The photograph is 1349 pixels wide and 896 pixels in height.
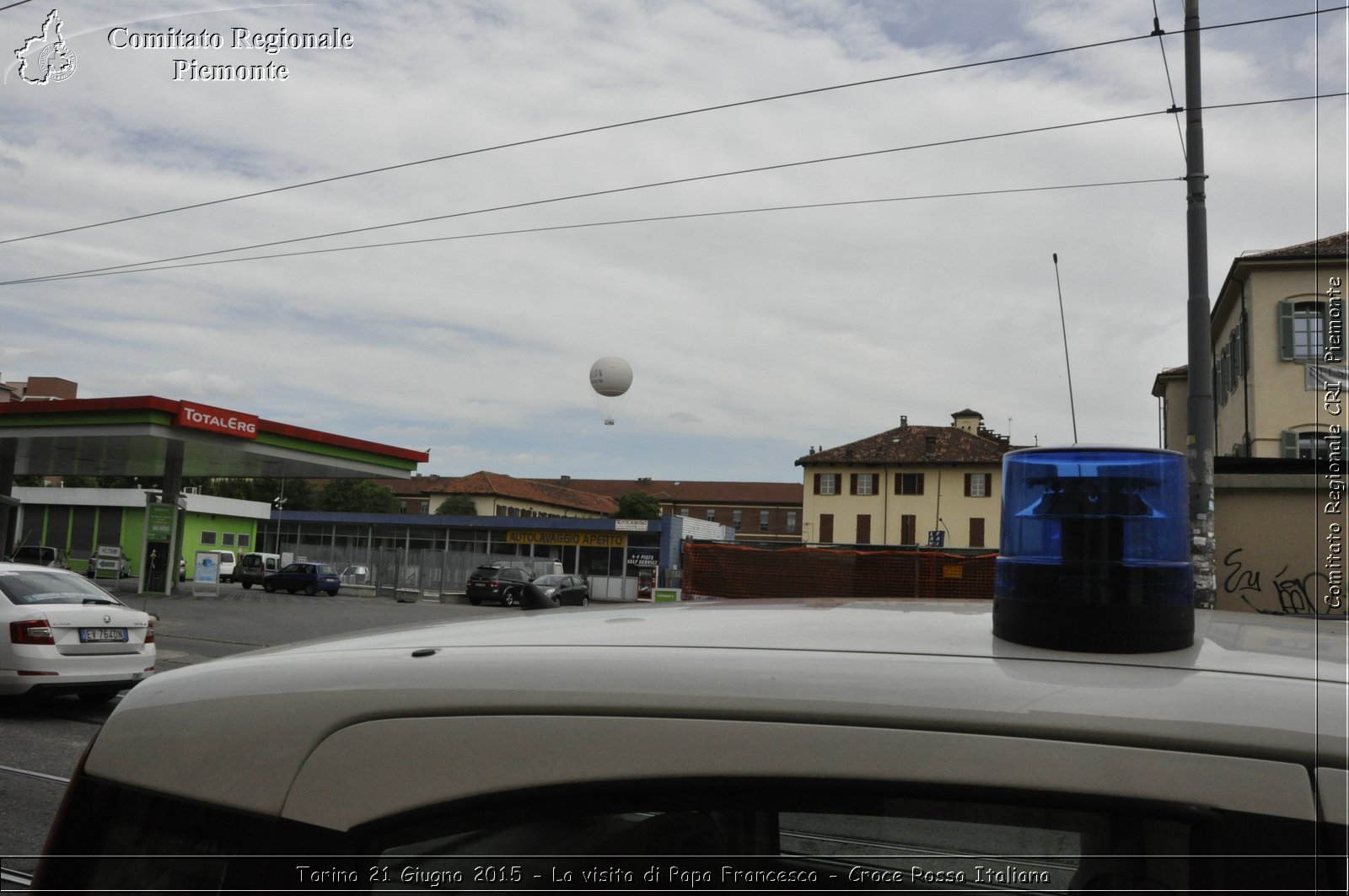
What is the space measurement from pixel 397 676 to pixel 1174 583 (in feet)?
2.94

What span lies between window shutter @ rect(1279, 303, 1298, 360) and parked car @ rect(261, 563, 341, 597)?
35.5 m

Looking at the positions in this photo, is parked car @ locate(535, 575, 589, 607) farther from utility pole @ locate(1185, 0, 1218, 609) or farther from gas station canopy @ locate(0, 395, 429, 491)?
utility pole @ locate(1185, 0, 1218, 609)

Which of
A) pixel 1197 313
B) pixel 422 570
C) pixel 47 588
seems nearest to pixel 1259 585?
pixel 1197 313

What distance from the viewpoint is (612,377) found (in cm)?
3334

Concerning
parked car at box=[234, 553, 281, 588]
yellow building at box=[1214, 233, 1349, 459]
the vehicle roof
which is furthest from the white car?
parked car at box=[234, 553, 281, 588]

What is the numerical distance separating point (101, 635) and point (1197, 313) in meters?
11.4

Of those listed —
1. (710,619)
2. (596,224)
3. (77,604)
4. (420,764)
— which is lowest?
(77,604)

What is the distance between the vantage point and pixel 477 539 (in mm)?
60750

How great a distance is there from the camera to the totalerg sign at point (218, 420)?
91.5ft

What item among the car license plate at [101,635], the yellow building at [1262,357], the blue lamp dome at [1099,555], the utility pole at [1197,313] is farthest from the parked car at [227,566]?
the blue lamp dome at [1099,555]

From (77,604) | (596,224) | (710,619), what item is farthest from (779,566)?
(710,619)

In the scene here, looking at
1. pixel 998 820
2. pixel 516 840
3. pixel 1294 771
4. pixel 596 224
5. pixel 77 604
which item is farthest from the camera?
pixel 596 224

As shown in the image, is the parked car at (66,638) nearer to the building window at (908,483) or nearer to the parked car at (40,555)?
the parked car at (40,555)

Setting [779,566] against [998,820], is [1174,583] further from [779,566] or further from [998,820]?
[779,566]
